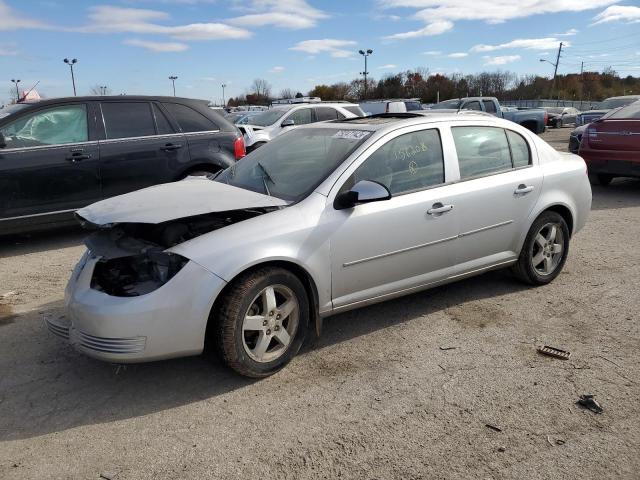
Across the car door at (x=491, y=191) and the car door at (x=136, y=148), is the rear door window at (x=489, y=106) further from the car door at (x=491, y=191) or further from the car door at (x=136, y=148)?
the car door at (x=491, y=191)

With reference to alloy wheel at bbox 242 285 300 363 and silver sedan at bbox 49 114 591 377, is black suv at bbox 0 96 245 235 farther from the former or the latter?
alloy wheel at bbox 242 285 300 363

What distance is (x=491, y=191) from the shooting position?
4.44m

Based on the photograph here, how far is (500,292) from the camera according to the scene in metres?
4.92

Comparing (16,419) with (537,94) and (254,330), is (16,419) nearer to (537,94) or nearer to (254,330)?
(254,330)

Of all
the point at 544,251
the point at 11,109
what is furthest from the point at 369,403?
the point at 11,109

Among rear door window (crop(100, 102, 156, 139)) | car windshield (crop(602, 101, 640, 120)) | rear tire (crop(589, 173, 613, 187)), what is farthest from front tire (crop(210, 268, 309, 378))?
rear tire (crop(589, 173, 613, 187))

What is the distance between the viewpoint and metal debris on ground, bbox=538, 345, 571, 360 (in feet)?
12.1

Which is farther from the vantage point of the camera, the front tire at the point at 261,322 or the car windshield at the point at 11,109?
the car windshield at the point at 11,109

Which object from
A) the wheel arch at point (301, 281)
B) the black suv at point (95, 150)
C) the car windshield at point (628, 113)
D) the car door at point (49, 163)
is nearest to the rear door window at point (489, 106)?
the car windshield at point (628, 113)

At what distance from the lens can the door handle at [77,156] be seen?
6418 mm

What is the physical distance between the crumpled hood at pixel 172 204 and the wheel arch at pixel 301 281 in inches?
15.3

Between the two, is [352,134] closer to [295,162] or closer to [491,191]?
[295,162]

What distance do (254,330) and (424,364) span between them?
1163 mm

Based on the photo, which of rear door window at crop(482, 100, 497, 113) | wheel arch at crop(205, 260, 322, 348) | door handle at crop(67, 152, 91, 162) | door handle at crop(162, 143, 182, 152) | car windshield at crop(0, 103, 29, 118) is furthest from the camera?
rear door window at crop(482, 100, 497, 113)
